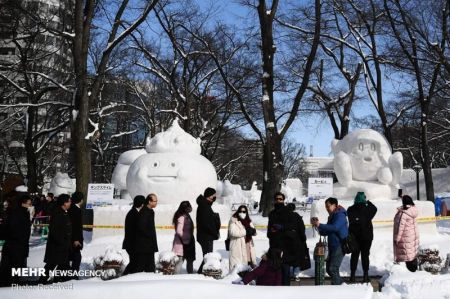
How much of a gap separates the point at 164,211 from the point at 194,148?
2528mm

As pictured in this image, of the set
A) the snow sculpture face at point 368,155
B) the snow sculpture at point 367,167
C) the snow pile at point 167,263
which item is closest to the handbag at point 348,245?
the snow pile at point 167,263

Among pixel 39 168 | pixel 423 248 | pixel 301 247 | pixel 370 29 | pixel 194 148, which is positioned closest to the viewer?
pixel 301 247

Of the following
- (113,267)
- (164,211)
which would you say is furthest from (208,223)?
(164,211)

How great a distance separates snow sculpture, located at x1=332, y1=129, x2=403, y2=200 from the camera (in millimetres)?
14320

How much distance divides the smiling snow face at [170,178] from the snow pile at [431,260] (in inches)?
268

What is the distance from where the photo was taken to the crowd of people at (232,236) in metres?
7.09

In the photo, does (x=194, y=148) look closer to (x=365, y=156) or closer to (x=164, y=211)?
(x=164, y=211)

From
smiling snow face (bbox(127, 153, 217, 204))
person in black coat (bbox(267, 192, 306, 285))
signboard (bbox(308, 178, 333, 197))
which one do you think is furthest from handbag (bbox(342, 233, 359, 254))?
smiling snow face (bbox(127, 153, 217, 204))

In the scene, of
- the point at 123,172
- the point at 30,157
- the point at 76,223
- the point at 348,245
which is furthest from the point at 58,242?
the point at 123,172

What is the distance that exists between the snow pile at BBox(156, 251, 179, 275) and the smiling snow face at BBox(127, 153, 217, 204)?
5.73 metres

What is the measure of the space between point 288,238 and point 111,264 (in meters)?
2.72

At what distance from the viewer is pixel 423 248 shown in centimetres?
827

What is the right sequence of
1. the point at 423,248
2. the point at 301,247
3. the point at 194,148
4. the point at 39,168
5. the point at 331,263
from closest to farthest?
the point at 301,247 → the point at 331,263 → the point at 423,248 → the point at 194,148 → the point at 39,168

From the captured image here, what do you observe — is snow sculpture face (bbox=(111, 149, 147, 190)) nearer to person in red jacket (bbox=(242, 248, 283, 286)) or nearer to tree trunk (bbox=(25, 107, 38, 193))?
tree trunk (bbox=(25, 107, 38, 193))
